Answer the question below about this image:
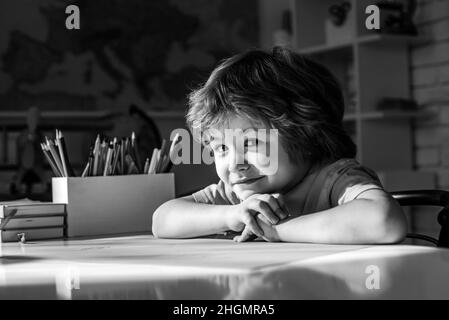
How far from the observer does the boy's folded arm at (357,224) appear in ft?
2.93

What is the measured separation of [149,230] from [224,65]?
0.32 m

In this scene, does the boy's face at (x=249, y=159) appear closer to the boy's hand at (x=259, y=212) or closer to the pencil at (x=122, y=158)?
the boy's hand at (x=259, y=212)

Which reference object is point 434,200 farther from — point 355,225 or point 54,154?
point 54,154

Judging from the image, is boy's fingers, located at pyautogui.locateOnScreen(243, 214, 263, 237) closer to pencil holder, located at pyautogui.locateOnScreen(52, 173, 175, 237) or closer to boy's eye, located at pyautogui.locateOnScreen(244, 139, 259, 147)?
boy's eye, located at pyautogui.locateOnScreen(244, 139, 259, 147)

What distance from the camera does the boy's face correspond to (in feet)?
3.49

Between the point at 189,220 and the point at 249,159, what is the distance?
133mm

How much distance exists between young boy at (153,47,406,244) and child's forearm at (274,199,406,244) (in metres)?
0.05

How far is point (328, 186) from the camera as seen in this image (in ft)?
3.56

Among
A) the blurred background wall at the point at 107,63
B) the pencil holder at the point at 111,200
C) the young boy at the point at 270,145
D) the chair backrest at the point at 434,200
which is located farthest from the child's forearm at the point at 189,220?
the blurred background wall at the point at 107,63

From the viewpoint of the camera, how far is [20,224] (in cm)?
111

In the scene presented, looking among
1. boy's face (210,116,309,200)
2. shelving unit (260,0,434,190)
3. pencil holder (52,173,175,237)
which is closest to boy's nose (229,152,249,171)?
boy's face (210,116,309,200)

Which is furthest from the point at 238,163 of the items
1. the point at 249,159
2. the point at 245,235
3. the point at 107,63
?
the point at 107,63
